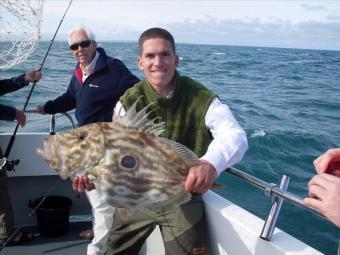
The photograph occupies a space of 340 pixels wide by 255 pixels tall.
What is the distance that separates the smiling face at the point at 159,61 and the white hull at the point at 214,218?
996 mm

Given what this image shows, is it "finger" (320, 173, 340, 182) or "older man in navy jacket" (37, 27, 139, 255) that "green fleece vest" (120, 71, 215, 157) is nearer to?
"older man in navy jacket" (37, 27, 139, 255)

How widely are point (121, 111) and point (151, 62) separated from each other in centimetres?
43

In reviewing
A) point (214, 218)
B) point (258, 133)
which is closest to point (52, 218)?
point (214, 218)

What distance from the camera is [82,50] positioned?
379 cm

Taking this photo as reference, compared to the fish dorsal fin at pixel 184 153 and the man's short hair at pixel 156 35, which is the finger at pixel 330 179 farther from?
the man's short hair at pixel 156 35

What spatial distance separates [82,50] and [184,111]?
1.54 metres

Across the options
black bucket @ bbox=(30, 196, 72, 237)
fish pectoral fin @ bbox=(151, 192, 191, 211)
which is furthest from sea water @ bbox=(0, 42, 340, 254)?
black bucket @ bbox=(30, 196, 72, 237)

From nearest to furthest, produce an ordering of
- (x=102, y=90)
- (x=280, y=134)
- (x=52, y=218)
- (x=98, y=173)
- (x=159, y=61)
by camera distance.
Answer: (x=98, y=173), (x=159, y=61), (x=102, y=90), (x=52, y=218), (x=280, y=134)

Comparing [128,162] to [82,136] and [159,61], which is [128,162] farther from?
[159,61]

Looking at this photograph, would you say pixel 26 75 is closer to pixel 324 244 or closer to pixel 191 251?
pixel 191 251

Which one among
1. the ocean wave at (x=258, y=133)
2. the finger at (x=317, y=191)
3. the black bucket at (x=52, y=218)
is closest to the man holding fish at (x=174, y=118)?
the finger at (x=317, y=191)

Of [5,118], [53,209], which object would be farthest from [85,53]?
[53,209]

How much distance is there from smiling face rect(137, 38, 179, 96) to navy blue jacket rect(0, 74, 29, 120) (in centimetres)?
188

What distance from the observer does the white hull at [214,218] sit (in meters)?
2.44
